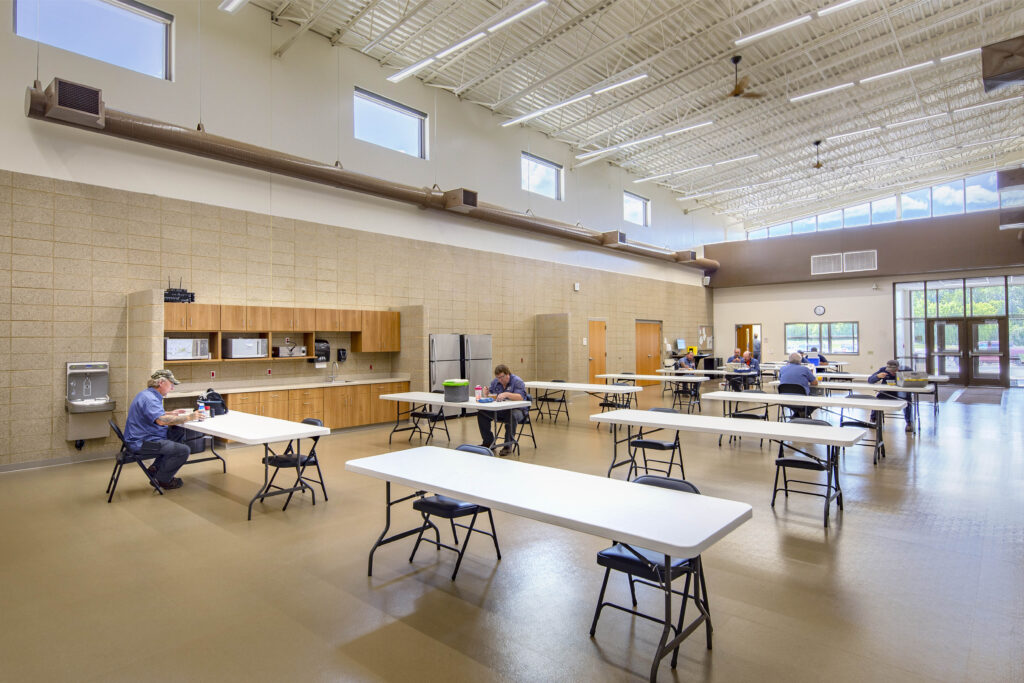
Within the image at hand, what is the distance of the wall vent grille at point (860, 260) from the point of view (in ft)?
52.2

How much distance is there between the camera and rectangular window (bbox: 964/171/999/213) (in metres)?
14.8

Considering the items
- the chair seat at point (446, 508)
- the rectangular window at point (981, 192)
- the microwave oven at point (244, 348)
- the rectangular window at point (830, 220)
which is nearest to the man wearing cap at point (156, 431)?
the microwave oven at point (244, 348)

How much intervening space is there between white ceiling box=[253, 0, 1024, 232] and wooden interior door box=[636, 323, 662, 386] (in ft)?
14.6

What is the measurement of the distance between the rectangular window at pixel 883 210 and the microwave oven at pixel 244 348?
17946 mm

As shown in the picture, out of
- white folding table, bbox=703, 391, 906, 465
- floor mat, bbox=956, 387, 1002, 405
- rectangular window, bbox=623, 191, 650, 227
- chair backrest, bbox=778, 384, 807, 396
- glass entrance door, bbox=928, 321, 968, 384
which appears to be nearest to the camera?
white folding table, bbox=703, 391, 906, 465

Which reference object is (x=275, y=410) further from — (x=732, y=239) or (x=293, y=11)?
(x=732, y=239)

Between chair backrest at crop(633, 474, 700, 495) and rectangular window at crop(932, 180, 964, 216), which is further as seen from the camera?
rectangular window at crop(932, 180, 964, 216)

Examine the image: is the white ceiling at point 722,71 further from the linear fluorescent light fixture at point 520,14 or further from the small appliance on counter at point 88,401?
the small appliance on counter at point 88,401

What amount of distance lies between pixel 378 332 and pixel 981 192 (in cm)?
1737

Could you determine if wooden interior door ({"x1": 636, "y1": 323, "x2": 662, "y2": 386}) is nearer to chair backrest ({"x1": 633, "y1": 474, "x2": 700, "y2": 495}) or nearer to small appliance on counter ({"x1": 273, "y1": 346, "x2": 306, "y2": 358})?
small appliance on counter ({"x1": 273, "y1": 346, "x2": 306, "y2": 358})

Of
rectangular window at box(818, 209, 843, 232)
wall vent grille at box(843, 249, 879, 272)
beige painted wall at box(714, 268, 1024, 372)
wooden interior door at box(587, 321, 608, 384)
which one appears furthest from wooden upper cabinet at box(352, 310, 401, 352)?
rectangular window at box(818, 209, 843, 232)

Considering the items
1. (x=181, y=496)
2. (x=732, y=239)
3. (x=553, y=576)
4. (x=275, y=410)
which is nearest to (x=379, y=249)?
(x=275, y=410)

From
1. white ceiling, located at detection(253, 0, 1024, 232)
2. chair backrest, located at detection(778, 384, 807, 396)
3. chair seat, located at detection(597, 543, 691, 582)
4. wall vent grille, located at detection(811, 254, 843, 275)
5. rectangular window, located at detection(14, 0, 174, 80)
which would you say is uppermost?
white ceiling, located at detection(253, 0, 1024, 232)

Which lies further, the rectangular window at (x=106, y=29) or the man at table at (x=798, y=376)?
the man at table at (x=798, y=376)
